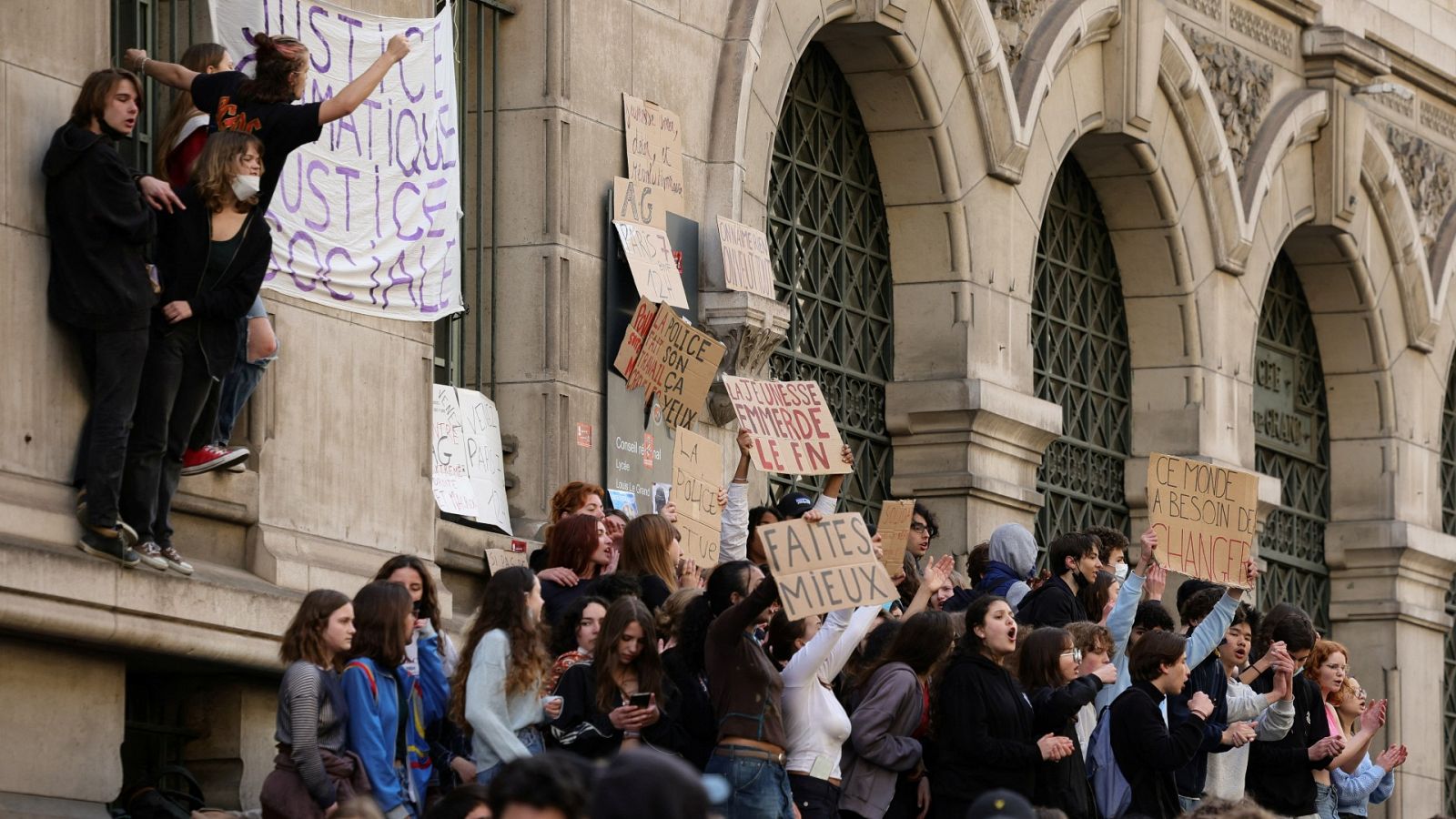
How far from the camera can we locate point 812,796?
12.2 m

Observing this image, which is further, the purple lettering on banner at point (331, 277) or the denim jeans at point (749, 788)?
the purple lettering on banner at point (331, 277)

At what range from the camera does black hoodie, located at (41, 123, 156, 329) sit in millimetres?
11641

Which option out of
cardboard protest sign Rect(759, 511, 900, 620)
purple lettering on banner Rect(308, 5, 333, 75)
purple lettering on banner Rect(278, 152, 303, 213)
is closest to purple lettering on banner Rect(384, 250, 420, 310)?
purple lettering on banner Rect(278, 152, 303, 213)

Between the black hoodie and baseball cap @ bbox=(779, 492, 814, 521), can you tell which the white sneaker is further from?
baseball cap @ bbox=(779, 492, 814, 521)

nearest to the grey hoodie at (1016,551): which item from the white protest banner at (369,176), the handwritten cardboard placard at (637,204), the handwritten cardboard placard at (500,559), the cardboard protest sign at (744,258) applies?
the cardboard protest sign at (744,258)

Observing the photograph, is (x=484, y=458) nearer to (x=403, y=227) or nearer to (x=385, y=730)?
(x=403, y=227)

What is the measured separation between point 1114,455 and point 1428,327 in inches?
187

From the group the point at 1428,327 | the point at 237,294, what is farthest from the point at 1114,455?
the point at 237,294

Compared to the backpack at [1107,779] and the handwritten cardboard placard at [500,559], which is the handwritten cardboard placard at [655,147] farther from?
the backpack at [1107,779]

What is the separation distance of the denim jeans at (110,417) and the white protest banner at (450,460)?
3.55m

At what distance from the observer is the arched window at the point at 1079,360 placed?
22.0 m

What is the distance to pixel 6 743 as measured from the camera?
11.5 meters

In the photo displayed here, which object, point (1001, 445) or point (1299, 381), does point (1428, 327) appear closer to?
point (1299, 381)

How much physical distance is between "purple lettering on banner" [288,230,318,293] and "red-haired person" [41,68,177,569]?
1.71 meters
